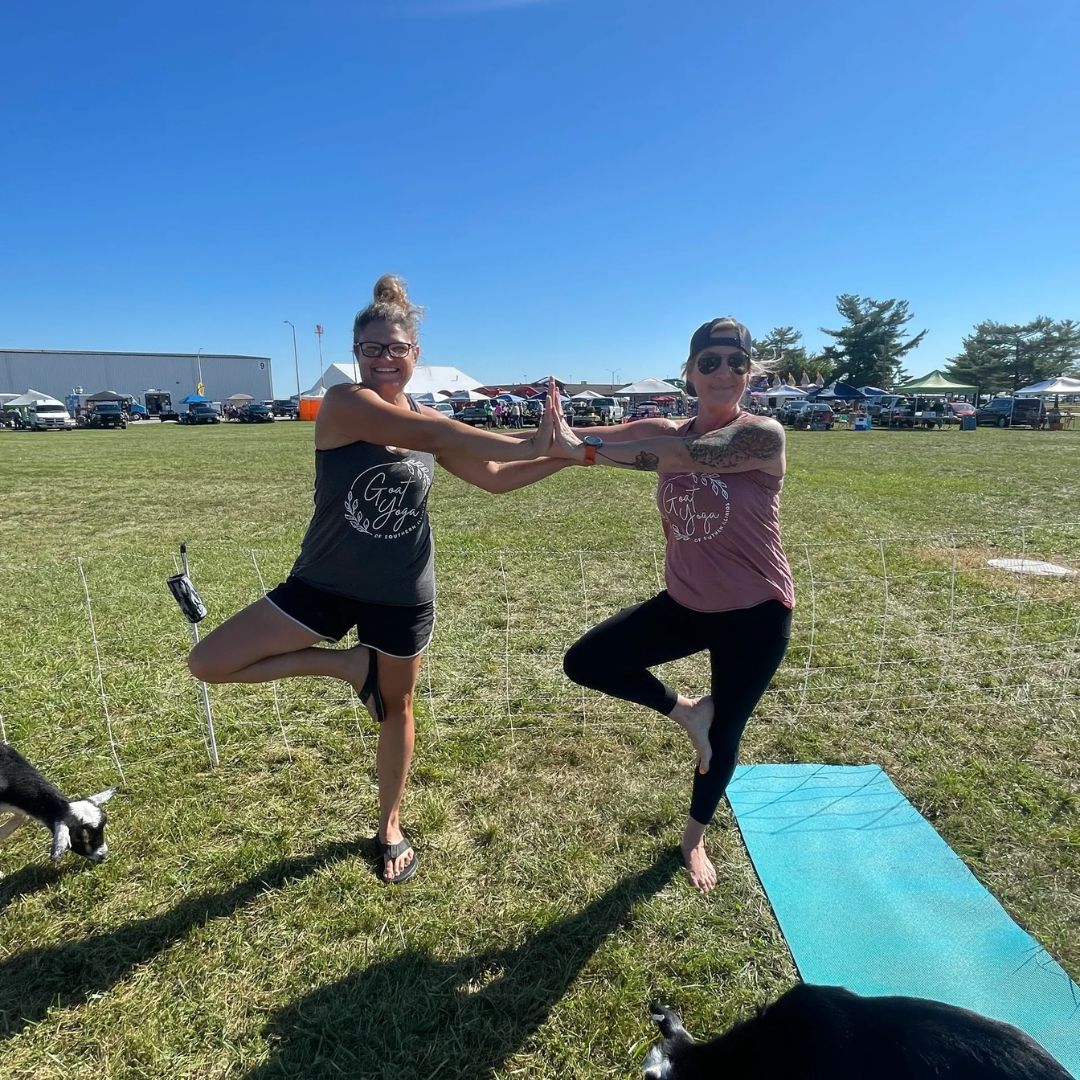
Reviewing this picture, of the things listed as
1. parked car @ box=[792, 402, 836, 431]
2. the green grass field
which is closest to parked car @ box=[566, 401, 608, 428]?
parked car @ box=[792, 402, 836, 431]

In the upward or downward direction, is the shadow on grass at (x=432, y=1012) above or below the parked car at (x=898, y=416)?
below

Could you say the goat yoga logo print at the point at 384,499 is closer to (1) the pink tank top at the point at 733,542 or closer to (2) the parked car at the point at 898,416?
(1) the pink tank top at the point at 733,542

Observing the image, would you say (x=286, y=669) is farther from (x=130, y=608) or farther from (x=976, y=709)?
(x=130, y=608)

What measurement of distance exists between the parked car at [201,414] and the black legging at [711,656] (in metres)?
49.5

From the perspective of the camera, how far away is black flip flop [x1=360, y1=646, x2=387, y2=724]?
2.70 m

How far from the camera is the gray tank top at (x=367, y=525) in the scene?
2.51 meters

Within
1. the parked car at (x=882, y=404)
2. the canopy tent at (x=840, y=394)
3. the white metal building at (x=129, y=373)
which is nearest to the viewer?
the parked car at (x=882, y=404)

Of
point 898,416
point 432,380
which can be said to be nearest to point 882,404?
point 898,416

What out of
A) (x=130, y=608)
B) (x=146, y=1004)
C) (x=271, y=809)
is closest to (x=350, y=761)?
(x=271, y=809)

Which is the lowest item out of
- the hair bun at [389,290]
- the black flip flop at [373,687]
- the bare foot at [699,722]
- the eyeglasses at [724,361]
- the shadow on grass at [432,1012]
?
the shadow on grass at [432,1012]

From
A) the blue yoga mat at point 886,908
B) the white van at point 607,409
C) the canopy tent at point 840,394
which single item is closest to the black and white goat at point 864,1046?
the blue yoga mat at point 886,908

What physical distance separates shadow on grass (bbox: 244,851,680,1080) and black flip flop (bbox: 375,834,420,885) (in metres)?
0.39

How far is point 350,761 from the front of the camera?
3693 millimetres

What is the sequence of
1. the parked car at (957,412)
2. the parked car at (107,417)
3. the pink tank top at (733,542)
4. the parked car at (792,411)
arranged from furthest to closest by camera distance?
the parked car at (107,417), the parked car at (792,411), the parked car at (957,412), the pink tank top at (733,542)
